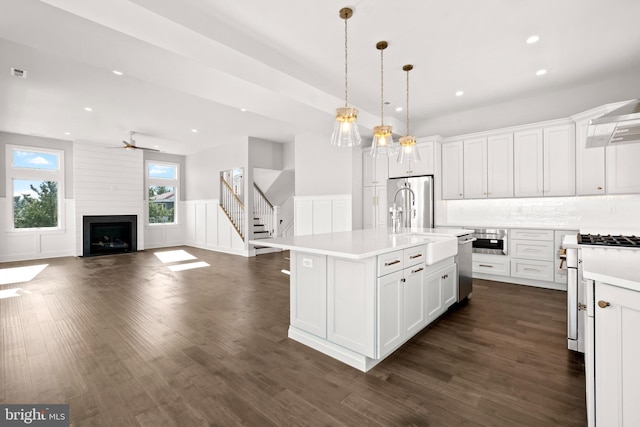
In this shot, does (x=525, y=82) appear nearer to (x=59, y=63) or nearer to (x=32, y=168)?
(x=59, y=63)

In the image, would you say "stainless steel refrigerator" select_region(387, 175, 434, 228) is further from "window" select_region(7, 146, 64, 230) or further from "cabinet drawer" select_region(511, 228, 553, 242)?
"window" select_region(7, 146, 64, 230)

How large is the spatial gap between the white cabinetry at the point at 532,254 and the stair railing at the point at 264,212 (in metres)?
6.24

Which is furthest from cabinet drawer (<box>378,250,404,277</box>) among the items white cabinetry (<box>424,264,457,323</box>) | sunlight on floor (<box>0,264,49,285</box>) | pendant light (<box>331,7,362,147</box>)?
sunlight on floor (<box>0,264,49,285</box>)

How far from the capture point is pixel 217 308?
3689 mm

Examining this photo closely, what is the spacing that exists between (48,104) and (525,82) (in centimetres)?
803

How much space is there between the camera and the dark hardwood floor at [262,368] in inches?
69.5

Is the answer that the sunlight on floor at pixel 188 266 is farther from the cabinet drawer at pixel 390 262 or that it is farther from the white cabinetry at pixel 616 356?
the white cabinetry at pixel 616 356

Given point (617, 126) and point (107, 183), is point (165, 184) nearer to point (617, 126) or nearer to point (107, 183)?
point (107, 183)

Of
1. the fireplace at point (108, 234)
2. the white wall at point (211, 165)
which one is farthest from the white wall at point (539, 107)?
the fireplace at point (108, 234)

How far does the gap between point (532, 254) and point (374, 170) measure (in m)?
3.08

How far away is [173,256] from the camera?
313 inches

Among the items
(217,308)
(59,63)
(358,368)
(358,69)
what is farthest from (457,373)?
(59,63)

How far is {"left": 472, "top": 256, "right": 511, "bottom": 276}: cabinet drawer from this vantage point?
4.77 m

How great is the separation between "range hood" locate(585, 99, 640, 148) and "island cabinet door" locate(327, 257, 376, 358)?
1.98m
